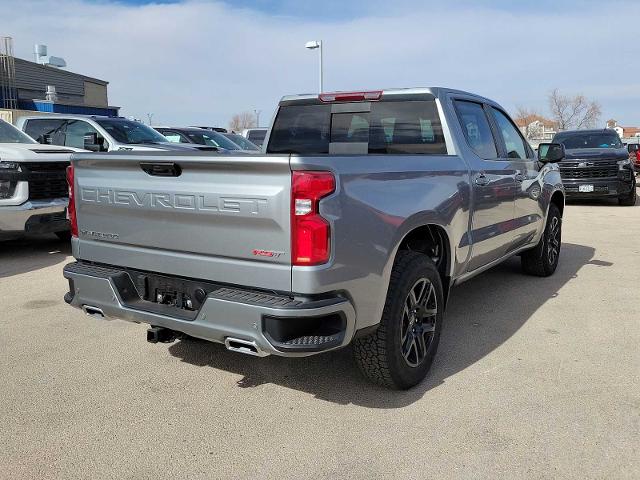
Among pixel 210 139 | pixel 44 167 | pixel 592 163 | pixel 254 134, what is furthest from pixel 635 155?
pixel 44 167

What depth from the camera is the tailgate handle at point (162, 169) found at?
3.01 metres

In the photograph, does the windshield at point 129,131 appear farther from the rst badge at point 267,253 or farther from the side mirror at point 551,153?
the rst badge at point 267,253

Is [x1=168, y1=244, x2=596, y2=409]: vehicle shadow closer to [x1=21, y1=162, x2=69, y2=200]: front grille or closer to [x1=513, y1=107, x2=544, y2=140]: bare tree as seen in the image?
[x1=21, y1=162, x2=69, y2=200]: front grille

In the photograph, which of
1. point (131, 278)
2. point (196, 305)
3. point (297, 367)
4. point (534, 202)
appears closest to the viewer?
point (196, 305)

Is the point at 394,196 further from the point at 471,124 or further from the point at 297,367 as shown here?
the point at 471,124

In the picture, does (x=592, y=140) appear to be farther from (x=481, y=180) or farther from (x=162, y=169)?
(x=162, y=169)

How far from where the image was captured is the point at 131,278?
333 centimetres

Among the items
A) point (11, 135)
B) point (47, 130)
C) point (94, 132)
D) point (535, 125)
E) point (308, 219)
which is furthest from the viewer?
point (535, 125)

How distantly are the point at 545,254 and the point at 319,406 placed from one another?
12.7 ft

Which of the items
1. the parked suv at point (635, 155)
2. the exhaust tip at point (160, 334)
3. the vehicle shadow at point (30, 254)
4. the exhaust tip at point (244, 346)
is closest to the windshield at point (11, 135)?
the vehicle shadow at point (30, 254)

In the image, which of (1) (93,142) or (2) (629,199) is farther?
(2) (629,199)

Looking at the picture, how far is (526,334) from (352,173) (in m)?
2.43

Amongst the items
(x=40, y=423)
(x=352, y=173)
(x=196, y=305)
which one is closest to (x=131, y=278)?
(x=196, y=305)

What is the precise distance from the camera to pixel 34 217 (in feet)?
23.0
